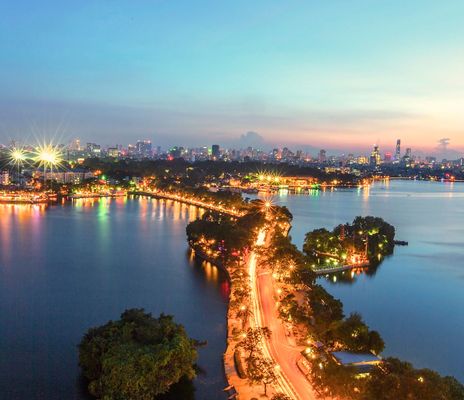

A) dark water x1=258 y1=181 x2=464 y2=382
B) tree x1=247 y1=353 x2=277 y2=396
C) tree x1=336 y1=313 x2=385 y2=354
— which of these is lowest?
dark water x1=258 y1=181 x2=464 y2=382

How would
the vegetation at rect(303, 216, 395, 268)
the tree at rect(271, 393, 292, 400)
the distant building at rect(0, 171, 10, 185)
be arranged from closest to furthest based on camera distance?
the tree at rect(271, 393, 292, 400) < the vegetation at rect(303, 216, 395, 268) < the distant building at rect(0, 171, 10, 185)

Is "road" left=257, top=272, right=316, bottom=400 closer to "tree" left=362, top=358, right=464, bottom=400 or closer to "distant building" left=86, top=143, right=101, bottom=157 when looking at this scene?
"tree" left=362, top=358, right=464, bottom=400

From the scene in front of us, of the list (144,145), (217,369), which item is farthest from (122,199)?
(144,145)

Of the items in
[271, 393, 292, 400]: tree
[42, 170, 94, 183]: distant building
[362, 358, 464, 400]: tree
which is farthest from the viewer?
[42, 170, 94, 183]: distant building

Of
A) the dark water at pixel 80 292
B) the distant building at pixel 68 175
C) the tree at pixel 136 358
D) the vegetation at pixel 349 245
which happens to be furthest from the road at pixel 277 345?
the distant building at pixel 68 175

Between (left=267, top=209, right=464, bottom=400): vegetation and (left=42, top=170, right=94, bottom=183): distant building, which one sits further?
(left=42, top=170, right=94, bottom=183): distant building

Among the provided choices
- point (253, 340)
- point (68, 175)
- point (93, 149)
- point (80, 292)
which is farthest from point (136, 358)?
point (93, 149)

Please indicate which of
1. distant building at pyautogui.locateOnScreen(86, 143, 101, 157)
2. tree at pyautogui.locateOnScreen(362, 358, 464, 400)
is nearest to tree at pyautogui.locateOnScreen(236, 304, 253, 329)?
tree at pyautogui.locateOnScreen(362, 358, 464, 400)
